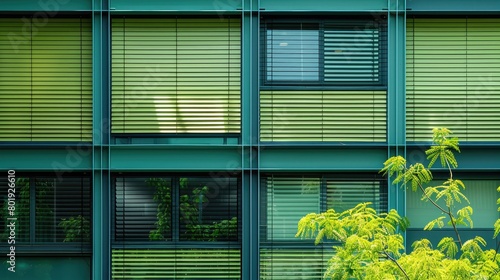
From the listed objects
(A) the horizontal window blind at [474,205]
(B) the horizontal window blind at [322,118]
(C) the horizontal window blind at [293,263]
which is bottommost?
(C) the horizontal window blind at [293,263]

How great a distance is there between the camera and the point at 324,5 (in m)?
16.5

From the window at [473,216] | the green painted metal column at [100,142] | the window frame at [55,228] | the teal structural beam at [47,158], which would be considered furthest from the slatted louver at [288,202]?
the teal structural beam at [47,158]

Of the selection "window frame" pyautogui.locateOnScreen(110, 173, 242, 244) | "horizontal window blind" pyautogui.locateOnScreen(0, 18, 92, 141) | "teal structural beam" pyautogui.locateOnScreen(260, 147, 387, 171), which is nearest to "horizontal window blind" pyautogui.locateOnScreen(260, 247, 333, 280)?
"window frame" pyautogui.locateOnScreen(110, 173, 242, 244)

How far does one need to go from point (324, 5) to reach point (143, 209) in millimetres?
5317

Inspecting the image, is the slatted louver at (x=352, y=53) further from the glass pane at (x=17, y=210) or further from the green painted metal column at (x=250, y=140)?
the glass pane at (x=17, y=210)

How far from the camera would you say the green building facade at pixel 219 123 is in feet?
53.9

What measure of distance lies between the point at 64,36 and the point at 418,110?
712 centimetres

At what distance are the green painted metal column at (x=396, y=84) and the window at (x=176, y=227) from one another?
314 centimetres

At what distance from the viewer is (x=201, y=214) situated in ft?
54.5

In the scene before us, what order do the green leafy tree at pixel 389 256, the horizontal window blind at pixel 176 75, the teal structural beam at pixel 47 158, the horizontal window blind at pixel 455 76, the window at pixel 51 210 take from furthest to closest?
1. the horizontal window blind at pixel 455 76
2. the horizontal window blind at pixel 176 75
3. the window at pixel 51 210
4. the teal structural beam at pixel 47 158
5. the green leafy tree at pixel 389 256

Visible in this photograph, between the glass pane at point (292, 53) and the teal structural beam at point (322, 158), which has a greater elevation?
the glass pane at point (292, 53)

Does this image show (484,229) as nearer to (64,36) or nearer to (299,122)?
(299,122)

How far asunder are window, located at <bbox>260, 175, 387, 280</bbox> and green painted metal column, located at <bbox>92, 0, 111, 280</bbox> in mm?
3047

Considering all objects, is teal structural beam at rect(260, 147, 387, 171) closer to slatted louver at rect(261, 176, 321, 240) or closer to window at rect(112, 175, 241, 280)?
slatted louver at rect(261, 176, 321, 240)
